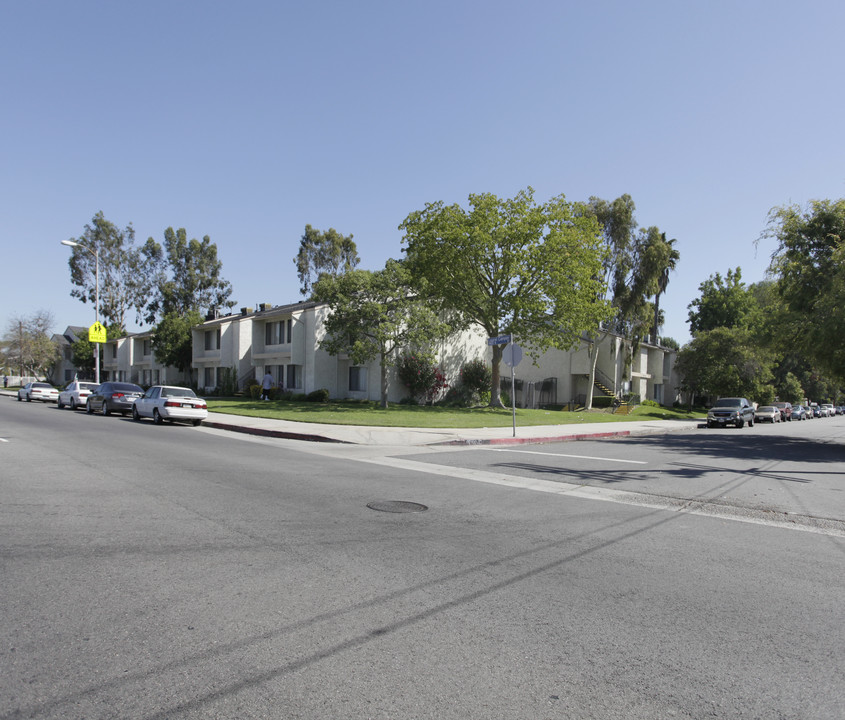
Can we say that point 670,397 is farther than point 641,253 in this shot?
Yes

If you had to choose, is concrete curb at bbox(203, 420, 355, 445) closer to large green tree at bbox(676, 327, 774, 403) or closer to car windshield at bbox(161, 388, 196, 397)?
car windshield at bbox(161, 388, 196, 397)

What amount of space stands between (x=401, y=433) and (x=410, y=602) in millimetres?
14872

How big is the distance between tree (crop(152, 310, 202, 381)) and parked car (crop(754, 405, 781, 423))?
149 ft

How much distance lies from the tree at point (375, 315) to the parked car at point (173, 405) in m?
9.29

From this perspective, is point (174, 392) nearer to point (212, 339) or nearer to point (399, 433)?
point (399, 433)

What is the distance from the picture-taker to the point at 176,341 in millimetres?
48281

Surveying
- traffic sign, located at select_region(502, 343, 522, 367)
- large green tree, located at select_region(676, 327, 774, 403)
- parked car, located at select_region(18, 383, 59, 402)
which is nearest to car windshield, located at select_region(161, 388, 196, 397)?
traffic sign, located at select_region(502, 343, 522, 367)

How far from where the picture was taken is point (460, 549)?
5.90 m

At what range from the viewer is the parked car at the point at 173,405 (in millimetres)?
21688

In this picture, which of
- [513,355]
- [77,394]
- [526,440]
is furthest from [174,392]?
[526,440]

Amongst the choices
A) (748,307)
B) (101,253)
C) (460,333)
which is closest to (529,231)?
(460,333)

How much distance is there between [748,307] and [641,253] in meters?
34.2

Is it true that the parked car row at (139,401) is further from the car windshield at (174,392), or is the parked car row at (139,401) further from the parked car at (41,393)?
the parked car at (41,393)

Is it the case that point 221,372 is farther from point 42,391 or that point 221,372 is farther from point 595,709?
point 595,709
